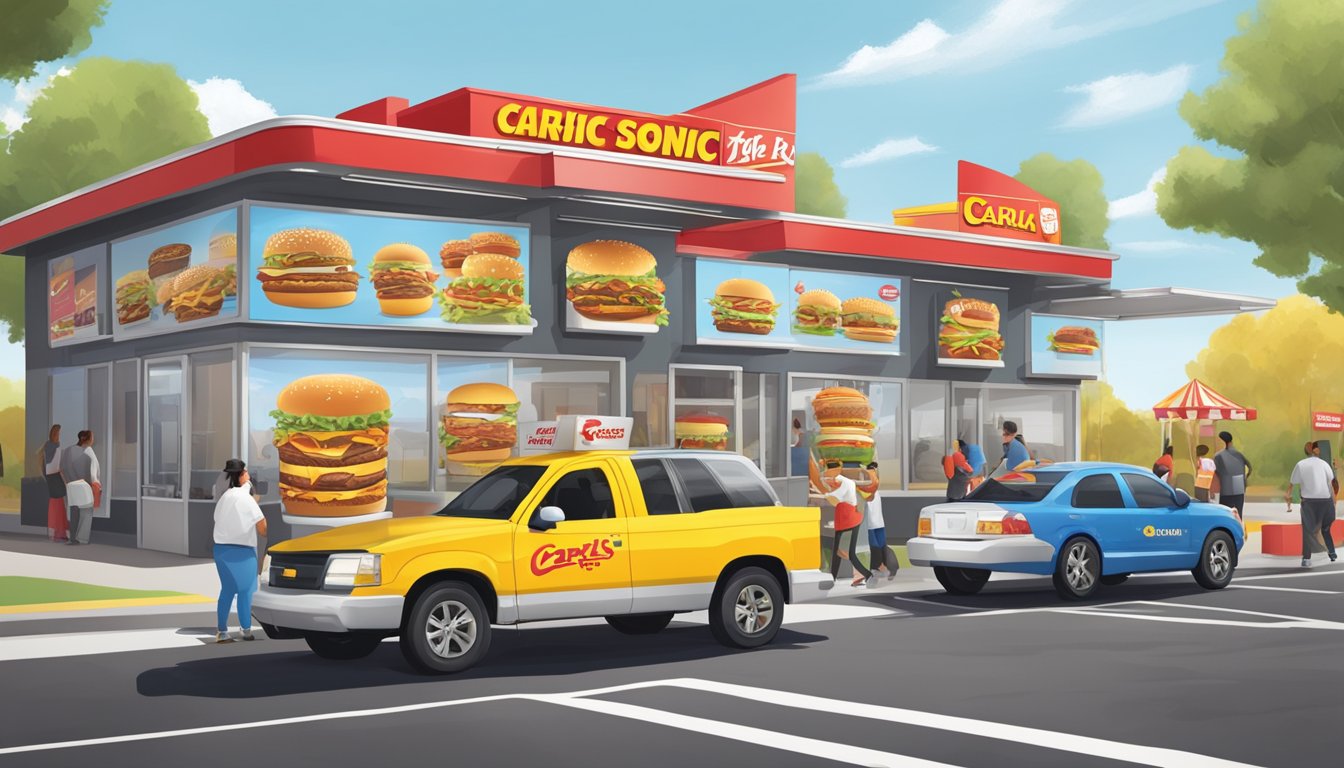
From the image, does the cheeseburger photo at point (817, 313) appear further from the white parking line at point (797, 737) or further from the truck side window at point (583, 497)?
the white parking line at point (797, 737)

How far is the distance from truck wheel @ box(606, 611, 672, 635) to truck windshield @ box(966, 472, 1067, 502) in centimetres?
509

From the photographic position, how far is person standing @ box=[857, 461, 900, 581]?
19.2 m

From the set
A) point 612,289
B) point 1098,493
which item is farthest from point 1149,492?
point 612,289

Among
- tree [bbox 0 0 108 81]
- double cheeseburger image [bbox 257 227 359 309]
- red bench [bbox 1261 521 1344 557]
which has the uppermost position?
tree [bbox 0 0 108 81]

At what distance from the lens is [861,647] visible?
13562mm

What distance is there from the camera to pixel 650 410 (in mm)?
24156

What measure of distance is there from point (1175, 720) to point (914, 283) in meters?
19.4

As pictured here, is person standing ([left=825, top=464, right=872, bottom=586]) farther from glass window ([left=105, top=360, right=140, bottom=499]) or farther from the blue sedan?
glass window ([left=105, top=360, right=140, bottom=499])

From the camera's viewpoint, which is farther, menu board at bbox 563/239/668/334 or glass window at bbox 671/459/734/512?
menu board at bbox 563/239/668/334

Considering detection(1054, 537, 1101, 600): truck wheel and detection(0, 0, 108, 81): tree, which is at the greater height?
detection(0, 0, 108, 81): tree

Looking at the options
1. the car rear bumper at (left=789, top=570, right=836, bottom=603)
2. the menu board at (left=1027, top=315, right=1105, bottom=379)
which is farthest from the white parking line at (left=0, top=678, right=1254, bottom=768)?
the menu board at (left=1027, top=315, right=1105, bottom=379)

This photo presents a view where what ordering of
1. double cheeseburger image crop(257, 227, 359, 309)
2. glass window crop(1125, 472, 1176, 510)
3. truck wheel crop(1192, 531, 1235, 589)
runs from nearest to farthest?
glass window crop(1125, 472, 1176, 510) < truck wheel crop(1192, 531, 1235, 589) < double cheeseburger image crop(257, 227, 359, 309)

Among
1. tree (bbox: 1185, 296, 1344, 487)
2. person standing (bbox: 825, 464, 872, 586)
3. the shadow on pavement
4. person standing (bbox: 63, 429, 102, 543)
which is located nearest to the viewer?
the shadow on pavement

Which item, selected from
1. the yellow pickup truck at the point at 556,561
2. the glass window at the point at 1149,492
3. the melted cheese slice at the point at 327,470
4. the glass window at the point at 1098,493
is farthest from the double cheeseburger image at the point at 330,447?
the glass window at the point at 1149,492
